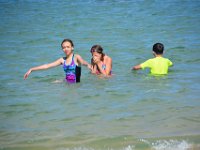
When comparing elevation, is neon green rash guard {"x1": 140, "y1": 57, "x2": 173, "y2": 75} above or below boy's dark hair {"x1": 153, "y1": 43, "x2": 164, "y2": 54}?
below

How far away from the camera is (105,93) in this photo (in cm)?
748

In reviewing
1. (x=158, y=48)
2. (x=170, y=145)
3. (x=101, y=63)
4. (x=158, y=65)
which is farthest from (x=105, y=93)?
(x=170, y=145)

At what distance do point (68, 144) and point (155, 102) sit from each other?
6.86ft

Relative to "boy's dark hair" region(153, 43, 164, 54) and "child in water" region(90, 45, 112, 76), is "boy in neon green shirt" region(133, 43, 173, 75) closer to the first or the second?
"boy's dark hair" region(153, 43, 164, 54)

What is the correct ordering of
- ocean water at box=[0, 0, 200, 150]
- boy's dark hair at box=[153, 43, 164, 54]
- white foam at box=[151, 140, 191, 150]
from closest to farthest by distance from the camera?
white foam at box=[151, 140, 191, 150]
ocean water at box=[0, 0, 200, 150]
boy's dark hair at box=[153, 43, 164, 54]

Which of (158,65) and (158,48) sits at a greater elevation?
(158,48)

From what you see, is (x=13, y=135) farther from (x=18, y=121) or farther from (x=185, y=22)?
(x=185, y=22)

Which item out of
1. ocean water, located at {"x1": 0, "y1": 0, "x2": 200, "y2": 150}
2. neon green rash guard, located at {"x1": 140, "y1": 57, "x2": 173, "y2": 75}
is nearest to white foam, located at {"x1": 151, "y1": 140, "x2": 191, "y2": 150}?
ocean water, located at {"x1": 0, "y1": 0, "x2": 200, "y2": 150}

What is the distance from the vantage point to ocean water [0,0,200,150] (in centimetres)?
524

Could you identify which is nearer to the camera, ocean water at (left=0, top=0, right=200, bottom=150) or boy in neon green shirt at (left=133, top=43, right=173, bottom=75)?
ocean water at (left=0, top=0, right=200, bottom=150)

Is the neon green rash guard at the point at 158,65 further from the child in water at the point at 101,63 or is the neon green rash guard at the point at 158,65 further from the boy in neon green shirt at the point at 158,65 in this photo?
the child in water at the point at 101,63

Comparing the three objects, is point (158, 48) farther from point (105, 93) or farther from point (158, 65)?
point (105, 93)

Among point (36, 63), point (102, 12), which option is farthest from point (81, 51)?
point (102, 12)

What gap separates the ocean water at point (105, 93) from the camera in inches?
206
